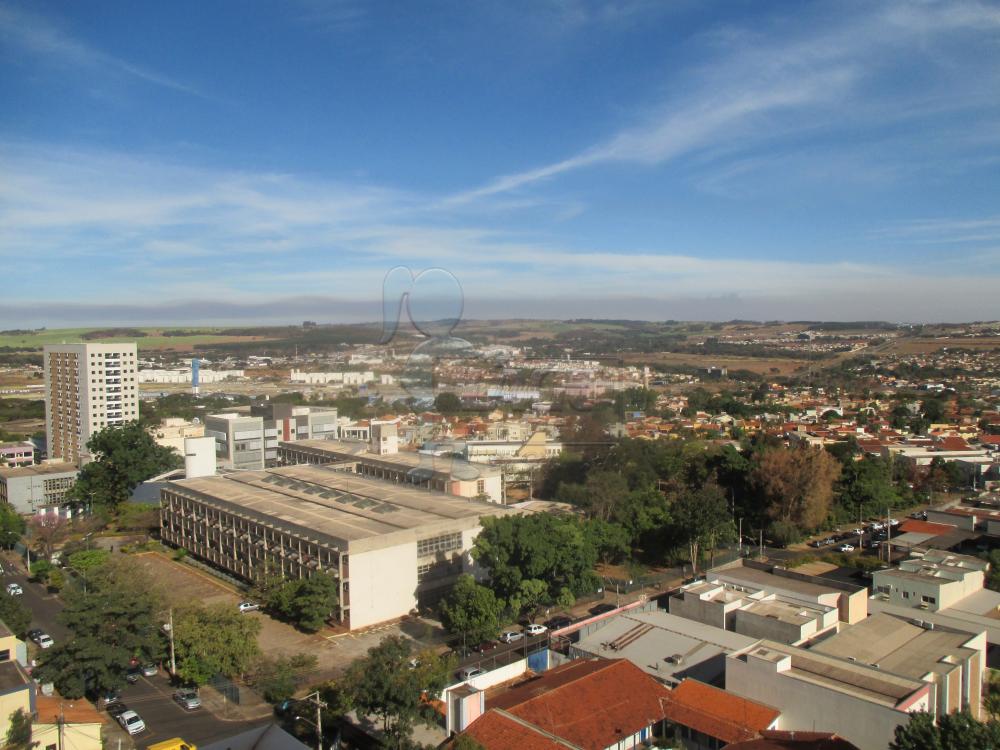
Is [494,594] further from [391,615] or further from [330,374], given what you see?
[330,374]

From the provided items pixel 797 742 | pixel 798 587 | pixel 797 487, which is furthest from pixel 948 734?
pixel 797 487

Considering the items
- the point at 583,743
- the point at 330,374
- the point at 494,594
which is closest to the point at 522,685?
the point at 583,743

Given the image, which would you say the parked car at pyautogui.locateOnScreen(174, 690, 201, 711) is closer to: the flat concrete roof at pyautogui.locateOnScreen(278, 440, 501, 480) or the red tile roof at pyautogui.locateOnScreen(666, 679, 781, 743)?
the red tile roof at pyautogui.locateOnScreen(666, 679, 781, 743)

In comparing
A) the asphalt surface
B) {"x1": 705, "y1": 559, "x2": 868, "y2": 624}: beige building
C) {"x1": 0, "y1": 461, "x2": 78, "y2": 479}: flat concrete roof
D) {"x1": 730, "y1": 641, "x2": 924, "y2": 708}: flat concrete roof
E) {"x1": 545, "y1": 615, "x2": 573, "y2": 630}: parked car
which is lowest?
{"x1": 545, "y1": 615, "x2": 573, "y2": 630}: parked car

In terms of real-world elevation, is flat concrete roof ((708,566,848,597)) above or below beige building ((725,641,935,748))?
below

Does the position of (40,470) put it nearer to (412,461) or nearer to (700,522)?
(412,461)

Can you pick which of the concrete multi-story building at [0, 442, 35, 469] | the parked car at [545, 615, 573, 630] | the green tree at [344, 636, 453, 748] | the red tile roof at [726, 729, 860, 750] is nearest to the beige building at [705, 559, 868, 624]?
the parked car at [545, 615, 573, 630]

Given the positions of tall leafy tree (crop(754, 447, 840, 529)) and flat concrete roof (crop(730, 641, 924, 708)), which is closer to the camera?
flat concrete roof (crop(730, 641, 924, 708))

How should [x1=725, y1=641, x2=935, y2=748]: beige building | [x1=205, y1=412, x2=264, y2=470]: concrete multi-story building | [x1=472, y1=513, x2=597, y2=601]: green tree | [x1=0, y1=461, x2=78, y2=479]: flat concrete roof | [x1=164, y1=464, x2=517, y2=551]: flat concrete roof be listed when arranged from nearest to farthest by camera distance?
1. [x1=725, y1=641, x2=935, y2=748]: beige building
2. [x1=472, y1=513, x2=597, y2=601]: green tree
3. [x1=164, y1=464, x2=517, y2=551]: flat concrete roof
4. [x1=0, y1=461, x2=78, y2=479]: flat concrete roof
5. [x1=205, y1=412, x2=264, y2=470]: concrete multi-story building
